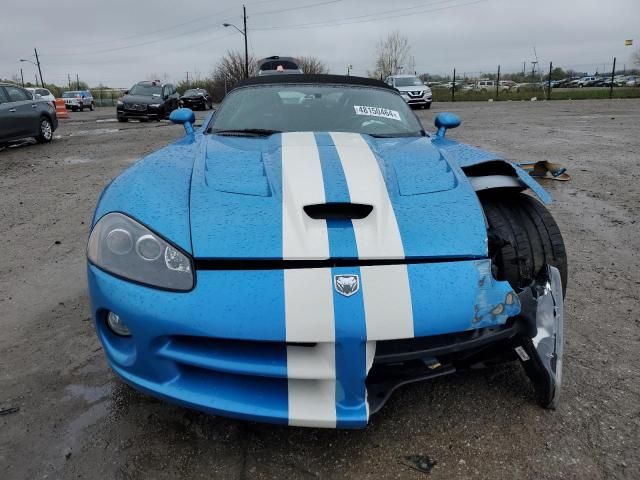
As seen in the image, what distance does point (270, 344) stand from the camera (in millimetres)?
1515

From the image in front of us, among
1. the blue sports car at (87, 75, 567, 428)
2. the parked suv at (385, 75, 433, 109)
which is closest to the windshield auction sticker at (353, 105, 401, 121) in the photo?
the blue sports car at (87, 75, 567, 428)

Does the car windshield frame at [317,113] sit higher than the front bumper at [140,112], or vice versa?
the car windshield frame at [317,113]

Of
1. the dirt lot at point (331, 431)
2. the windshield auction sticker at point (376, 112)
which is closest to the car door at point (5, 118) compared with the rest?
the dirt lot at point (331, 431)

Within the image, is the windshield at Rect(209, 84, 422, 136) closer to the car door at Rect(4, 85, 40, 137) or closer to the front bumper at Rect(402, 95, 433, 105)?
the car door at Rect(4, 85, 40, 137)

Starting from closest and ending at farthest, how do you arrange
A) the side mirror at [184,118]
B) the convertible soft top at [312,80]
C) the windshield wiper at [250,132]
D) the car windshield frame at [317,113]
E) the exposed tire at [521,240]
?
1. the exposed tire at [521,240]
2. the windshield wiper at [250,132]
3. the car windshield frame at [317,113]
4. the side mirror at [184,118]
5. the convertible soft top at [312,80]

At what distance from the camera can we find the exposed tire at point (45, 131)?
431 inches

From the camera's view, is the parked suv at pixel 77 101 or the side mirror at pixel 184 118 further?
the parked suv at pixel 77 101

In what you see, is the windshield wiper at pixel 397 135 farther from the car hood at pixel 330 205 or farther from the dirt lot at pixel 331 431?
the dirt lot at pixel 331 431

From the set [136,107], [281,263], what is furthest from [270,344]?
[136,107]

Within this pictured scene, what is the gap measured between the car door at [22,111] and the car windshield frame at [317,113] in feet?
Result: 28.1

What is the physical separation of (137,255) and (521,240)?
1500mm

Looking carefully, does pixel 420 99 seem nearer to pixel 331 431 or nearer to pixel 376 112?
pixel 376 112

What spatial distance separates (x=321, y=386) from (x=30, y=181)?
21.6 feet

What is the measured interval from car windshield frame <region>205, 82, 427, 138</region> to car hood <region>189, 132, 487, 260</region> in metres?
0.59
